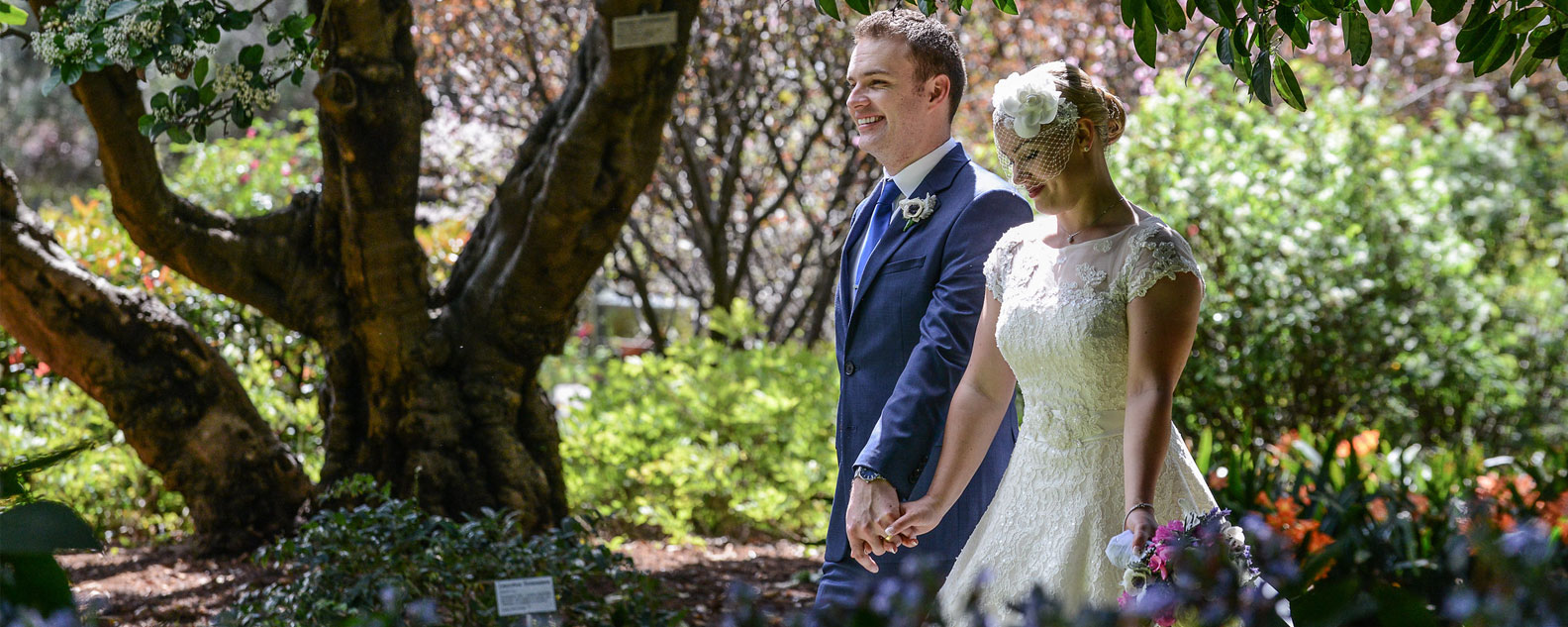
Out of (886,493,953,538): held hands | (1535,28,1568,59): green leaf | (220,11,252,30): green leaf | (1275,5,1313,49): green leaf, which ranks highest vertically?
(220,11,252,30): green leaf

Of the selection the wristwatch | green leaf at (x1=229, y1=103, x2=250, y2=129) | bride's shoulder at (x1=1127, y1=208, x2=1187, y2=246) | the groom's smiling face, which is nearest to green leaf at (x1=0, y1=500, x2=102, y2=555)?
the wristwatch

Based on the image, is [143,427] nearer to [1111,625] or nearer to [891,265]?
[891,265]

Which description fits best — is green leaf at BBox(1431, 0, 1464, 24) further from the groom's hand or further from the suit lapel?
the groom's hand

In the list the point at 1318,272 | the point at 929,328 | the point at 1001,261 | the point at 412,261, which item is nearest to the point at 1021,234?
the point at 1001,261

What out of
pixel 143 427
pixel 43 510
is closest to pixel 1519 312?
pixel 143 427

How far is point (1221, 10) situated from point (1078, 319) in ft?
1.95

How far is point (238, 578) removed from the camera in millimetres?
4699

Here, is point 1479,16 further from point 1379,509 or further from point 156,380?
point 156,380

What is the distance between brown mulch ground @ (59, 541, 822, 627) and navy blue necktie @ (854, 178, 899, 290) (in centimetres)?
144

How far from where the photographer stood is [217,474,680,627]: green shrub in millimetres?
3650

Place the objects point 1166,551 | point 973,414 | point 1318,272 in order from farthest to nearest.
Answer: point 1318,272 → point 973,414 → point 1166,551

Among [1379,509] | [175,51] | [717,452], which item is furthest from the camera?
[717,452]

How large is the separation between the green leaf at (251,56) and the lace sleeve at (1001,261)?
2.06 metres

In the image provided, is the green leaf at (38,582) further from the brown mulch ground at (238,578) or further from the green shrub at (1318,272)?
Result: the green shrub at (1318,272)
